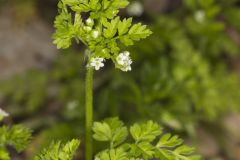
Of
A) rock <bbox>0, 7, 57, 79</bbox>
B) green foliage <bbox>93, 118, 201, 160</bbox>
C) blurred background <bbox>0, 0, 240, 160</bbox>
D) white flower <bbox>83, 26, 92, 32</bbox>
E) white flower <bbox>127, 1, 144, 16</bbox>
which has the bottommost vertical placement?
green foliage <bbox>93, 118, 201, 160</bbox>

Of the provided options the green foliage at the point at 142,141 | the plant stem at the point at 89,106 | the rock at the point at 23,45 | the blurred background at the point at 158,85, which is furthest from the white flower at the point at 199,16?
the plant stem at the point at 89,106

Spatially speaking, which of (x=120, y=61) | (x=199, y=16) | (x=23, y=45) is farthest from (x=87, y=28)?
(x=23, y=45)

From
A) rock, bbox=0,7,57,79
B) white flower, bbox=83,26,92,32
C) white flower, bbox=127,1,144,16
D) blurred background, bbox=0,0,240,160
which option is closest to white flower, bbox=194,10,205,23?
blurred background, bbox=0,0,240,160

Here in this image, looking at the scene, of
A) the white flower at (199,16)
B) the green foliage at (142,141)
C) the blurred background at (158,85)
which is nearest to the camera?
the green foliage at (142,141)

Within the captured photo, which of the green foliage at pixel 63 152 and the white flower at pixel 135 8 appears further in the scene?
the white flower at pixel 135 8

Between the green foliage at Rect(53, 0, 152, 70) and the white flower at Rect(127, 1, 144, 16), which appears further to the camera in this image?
the white flower at Rect(127, 1, 144, 16)

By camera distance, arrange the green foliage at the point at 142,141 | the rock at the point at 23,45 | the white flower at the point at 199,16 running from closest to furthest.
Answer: the green foliage at the point at 142,141, the white flower at the point at 199,16, the rock at the point at 23,45

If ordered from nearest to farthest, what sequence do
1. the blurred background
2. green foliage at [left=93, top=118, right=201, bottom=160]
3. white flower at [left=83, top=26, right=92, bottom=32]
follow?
white flower at [left=83, top=26, right=92, bottom=32]
green foliage at [left=93, top=118, right=201, bottom=160]
the blurred background

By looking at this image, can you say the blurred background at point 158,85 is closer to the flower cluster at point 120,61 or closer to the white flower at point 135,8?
the white flower at point 135,8

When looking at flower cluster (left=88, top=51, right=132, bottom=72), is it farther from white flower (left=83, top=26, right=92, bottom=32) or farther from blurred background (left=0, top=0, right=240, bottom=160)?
blurred background (left=0, top=0, right=240, bottom=160)
